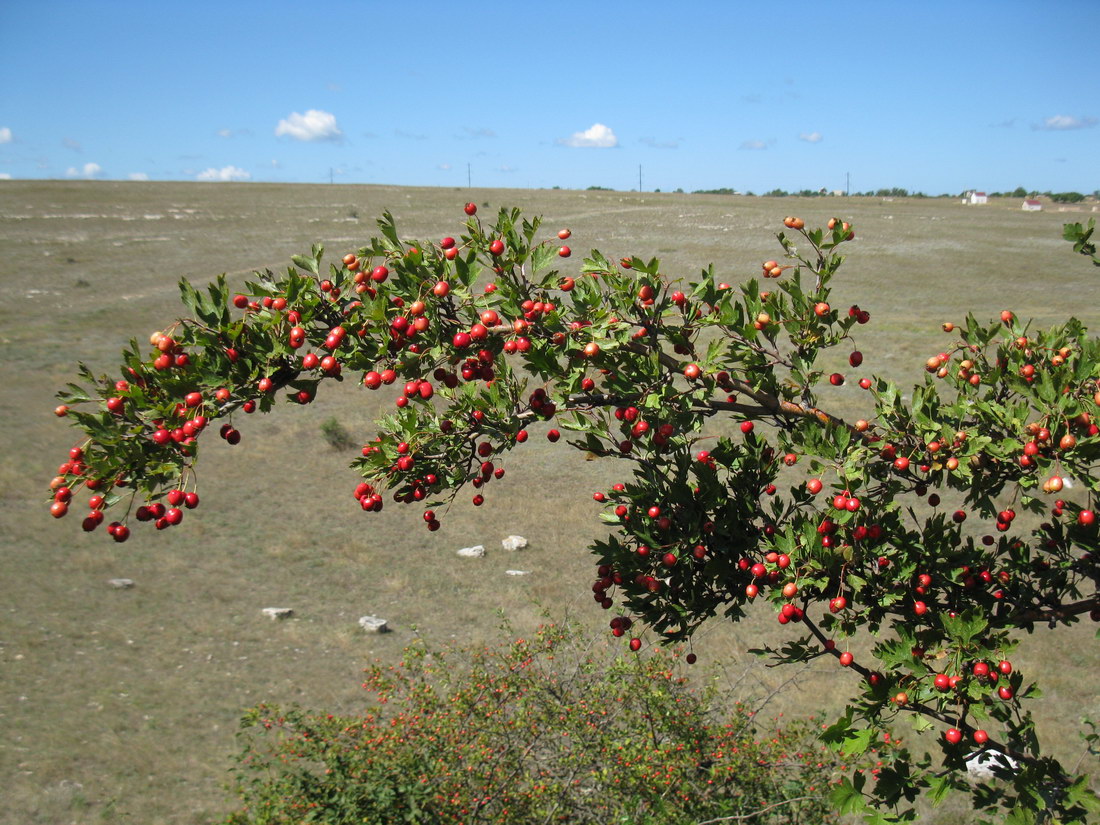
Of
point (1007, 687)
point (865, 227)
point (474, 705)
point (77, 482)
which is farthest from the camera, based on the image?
point (865, 227)

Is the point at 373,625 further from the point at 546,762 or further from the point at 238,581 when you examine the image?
the point at 546,762

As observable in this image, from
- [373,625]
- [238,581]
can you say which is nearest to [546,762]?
[373,625]

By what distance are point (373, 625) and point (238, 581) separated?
8.95 feet

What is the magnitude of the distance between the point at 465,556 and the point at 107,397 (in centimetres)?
1185

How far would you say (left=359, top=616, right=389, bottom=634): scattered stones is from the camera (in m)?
11.7

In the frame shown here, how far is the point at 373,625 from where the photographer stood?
11664 mm

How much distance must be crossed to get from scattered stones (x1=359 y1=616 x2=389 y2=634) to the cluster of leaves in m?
4.27

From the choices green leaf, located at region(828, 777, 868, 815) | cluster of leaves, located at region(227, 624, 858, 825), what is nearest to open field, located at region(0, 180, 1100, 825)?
cluster of leaves, located at region(227, 624, 858, 825)

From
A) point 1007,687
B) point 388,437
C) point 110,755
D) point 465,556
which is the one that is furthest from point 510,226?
point 465,556

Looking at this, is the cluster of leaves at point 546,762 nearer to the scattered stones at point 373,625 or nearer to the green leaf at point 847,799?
the green leaf at point 847,799

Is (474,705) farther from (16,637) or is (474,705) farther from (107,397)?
(16,637)

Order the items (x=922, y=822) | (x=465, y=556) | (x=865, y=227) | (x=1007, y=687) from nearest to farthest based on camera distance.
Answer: (x=1007, y=687), (x=922, y=822), (x=465, y=556), (x=865, y=227)

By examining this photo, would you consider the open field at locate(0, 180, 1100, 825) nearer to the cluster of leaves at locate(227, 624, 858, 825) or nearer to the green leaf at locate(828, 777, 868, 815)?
the cluster of leaves at locate(227, 624, 858, 825)

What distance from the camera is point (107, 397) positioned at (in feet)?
8.30
